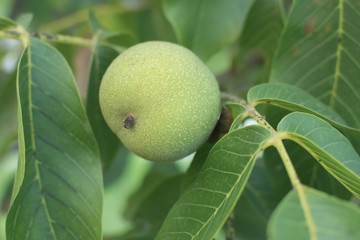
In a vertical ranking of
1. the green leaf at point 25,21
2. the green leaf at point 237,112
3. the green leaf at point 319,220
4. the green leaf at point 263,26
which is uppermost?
the green leaf at point 263,26

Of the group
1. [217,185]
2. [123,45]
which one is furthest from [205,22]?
[217,185]

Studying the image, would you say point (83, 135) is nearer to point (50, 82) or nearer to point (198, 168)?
point (50, 82)

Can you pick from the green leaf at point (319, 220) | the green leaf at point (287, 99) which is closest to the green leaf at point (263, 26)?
the green leaf at point (287, 99)

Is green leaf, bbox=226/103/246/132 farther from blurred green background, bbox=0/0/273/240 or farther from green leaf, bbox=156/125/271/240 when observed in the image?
blurred green background, bbox=0/0/273/240

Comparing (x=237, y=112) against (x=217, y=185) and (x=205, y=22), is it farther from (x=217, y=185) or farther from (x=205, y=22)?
(x=205, y=22)

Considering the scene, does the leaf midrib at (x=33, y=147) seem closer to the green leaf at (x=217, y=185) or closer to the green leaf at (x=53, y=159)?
the green leaf at (x=53, y=159)

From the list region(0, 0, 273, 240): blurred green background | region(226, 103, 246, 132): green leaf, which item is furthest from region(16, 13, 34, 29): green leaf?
region(226, 103, 246, 132): green leaf

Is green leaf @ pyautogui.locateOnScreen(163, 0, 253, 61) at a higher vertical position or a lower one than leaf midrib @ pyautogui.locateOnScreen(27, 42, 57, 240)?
higher
